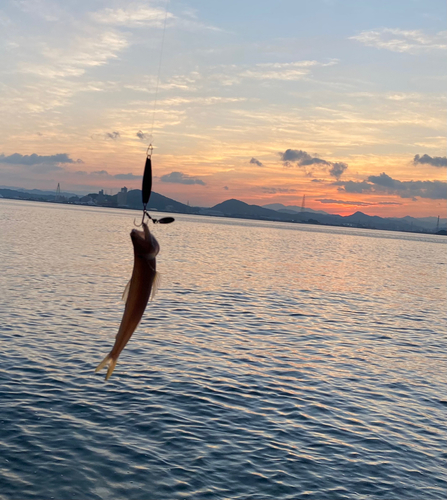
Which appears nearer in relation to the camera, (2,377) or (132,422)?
(132,422)

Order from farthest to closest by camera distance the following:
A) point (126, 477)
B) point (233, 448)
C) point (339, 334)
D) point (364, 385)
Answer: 1. point (339, 334)
2. point (364, 385)
3. point (233, 448)
4. point (126, 477)

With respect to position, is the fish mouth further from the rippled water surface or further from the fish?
the rippled water surface

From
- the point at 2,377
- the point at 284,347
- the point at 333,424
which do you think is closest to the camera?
the point at 333,424

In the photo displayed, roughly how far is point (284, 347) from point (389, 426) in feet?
34.5

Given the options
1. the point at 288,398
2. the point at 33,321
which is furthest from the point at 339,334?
the point at 33,321

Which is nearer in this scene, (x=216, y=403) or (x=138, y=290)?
(x=138, y=290)

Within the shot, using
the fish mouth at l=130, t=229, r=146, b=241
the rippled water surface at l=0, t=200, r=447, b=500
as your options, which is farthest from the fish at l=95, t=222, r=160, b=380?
the rippled water surface at l=0, t=200, r=447, b=500

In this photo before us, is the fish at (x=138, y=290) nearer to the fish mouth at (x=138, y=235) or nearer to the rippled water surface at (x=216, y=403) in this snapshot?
the fish mouth at (x=138, y=235)

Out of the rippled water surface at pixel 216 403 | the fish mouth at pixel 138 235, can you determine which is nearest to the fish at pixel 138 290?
the fish mouth at pixel 138 235

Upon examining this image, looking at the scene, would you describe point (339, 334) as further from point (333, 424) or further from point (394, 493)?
point (394, 493)

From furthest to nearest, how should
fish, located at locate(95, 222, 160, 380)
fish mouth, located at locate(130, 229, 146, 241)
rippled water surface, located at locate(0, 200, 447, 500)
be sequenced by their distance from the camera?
rippled water surface, located at locate(0, 200, 447, 500)
fish, located at locate(95, 222, 160, 380)
fish mouth, located at locate(130, 229, 146, 241)

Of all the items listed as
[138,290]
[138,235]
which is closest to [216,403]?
[138,290]

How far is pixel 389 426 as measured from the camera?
1795cm

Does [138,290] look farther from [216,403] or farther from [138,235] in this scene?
[216,403]
